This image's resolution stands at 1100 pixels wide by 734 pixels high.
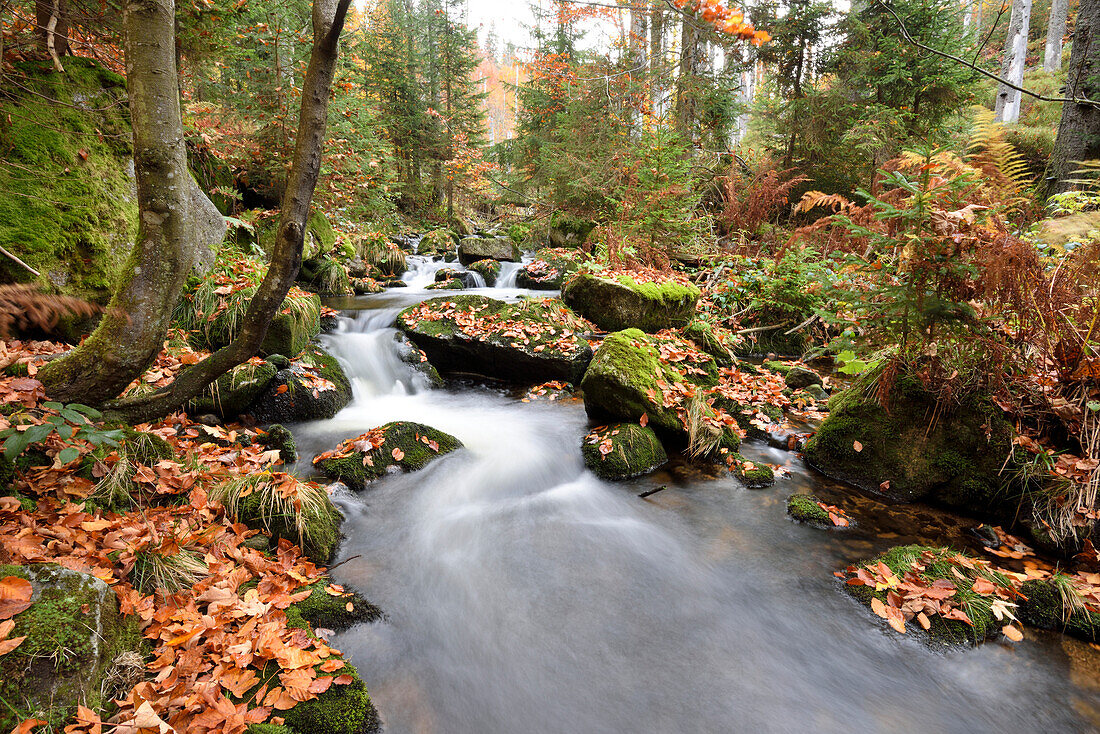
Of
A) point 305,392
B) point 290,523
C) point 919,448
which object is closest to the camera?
point 290,523

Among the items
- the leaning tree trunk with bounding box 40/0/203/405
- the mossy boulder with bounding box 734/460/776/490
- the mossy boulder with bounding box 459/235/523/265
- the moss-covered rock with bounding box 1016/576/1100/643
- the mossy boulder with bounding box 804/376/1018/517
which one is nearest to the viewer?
→ the leaning tree trunk with bounding box 40/0/203/405

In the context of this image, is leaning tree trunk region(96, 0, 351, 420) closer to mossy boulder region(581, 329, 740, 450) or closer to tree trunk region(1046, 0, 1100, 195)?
mossy boulder region(581, 329, 740, 450)

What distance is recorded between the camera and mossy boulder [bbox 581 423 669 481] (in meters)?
4.94

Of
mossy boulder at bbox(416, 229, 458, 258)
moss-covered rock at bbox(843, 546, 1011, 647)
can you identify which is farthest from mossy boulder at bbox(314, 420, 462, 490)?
mossy boulder at bbox(416, 229, 458, 258)

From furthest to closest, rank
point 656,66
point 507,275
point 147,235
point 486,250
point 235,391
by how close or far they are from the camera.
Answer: point 486,250 → point 507,275 → point 656,66 → point 235,391 → point 147,235

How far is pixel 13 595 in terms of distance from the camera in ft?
5.93

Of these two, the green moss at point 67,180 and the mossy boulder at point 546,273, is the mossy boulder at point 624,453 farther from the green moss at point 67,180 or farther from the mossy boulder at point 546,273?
the mossy boulder at point 546,273

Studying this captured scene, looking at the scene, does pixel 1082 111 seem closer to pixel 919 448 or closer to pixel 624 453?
pixel 919 448

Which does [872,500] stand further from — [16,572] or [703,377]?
[16,572]

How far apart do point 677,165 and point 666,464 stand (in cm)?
Answer: 714

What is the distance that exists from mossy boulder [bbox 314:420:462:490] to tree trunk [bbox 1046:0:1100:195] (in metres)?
8.81

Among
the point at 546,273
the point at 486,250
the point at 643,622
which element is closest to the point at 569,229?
the point at 486,250

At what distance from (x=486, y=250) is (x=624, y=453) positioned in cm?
1105

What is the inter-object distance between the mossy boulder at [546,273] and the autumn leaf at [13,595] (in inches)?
389
